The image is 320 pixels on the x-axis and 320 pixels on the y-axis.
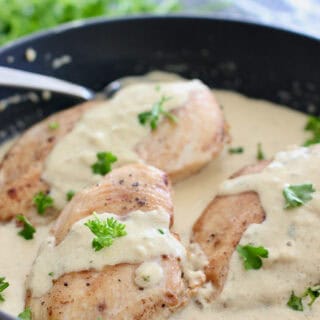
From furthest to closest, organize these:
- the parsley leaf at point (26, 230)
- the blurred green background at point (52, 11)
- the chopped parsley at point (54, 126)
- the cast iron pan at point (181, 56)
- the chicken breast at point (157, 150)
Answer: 1. the blurred green background at point (52, 11)
2. the cast iron pan at point (181, 56)
3. the chopped parsley at point (54, 126)
4. the chicken breast at point (157, 150)
5. the parsley leaf at point (26, 230)

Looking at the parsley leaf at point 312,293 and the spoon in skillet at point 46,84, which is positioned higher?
the spoon in skillet at point 46,84

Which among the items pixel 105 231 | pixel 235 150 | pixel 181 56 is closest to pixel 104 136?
pixel 235 150

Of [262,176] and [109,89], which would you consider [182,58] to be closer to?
[109,89]

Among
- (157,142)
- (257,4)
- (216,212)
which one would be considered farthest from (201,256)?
(257,4)

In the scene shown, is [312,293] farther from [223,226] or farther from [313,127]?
[313,127]

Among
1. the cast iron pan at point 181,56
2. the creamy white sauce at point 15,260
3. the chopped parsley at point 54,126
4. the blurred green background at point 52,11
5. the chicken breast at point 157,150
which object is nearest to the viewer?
the creamy white sauce at point 15,260

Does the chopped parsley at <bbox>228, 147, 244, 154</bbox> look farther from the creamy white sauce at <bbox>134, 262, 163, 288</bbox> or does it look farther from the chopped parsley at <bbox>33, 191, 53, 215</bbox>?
the creamy white sauce at <bbox>134, 262, 163, 288</bbox>

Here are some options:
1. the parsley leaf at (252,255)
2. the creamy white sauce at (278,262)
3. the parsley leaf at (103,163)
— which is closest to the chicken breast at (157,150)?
the parsley leaf at (103,163)

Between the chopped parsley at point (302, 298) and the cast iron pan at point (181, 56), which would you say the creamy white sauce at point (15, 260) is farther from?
the chopped parsley at point (302, 298)

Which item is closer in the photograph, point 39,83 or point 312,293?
point 312,293
